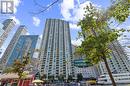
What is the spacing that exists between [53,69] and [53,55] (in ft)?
50.2

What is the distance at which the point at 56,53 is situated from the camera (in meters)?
176

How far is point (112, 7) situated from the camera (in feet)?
26.0

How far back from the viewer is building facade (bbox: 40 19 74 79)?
534ft

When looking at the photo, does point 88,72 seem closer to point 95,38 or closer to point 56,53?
point 56,53

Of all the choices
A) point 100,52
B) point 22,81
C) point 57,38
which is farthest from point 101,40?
point 57,38

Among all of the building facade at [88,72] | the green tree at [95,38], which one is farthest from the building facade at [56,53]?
the green tree at [95,38]

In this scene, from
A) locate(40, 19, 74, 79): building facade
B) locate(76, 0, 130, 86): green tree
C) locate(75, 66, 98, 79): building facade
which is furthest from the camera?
locate(75, 66, 98, 79): building facade

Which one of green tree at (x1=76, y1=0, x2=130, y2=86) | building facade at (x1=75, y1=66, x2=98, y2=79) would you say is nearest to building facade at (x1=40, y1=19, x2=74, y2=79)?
building facade at (x1=75, y1=66, x2=98, y2=79)

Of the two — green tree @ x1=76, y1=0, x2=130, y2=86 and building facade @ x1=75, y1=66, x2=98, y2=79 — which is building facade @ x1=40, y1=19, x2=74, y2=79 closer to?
building facade @ x1=75, y1=66, x2=98, y2=79

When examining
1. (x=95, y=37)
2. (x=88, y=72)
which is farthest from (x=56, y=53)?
(x=95, y=37)

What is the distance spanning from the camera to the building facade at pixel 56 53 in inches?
6412

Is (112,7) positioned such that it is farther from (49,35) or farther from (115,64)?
(49,35)

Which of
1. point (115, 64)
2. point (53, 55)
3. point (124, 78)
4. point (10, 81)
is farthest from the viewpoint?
point (53, 55)

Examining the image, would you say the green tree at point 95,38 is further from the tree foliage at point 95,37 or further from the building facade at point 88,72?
the building facade at point 88,72
